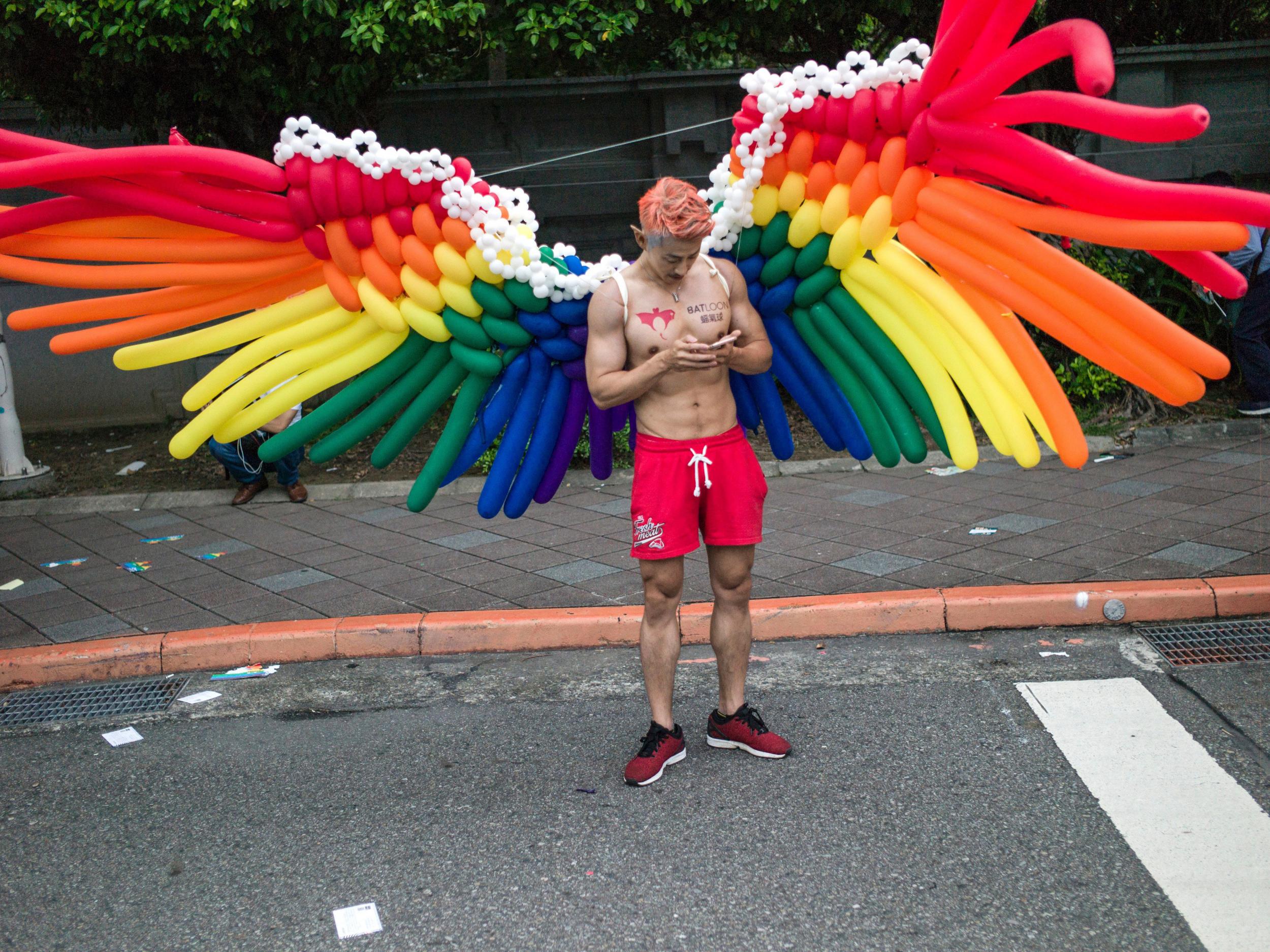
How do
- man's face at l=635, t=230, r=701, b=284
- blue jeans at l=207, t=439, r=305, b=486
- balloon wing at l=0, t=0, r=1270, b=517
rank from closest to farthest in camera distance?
1. balloon wing at l=0, t=0, r=1270, b=517
2. man's face at l=635, t=230, r=701, b=284
3. blue jeans at l=207, t=439, r=305, b=486

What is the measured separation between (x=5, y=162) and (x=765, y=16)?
6347 millimetres

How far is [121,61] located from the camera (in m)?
7.74

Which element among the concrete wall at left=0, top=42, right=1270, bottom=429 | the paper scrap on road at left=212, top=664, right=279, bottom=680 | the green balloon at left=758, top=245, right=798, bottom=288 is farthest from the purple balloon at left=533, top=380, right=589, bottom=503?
the concrete wall at left=0, top=42, right=1270, bottom=429

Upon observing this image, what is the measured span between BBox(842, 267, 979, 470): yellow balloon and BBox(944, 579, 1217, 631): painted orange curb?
1.71 m

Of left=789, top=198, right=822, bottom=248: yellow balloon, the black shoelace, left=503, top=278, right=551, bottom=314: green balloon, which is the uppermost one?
left=789, top=198, right=822, bottom=248: yellow balloon

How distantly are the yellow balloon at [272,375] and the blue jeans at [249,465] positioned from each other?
3.89 metres

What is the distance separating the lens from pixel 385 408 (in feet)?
12.4

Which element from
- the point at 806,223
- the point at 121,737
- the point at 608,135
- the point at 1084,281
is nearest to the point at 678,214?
the point at 806,223

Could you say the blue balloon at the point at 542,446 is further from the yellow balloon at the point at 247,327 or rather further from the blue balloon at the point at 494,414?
the yellow balloon at the point at 247,327

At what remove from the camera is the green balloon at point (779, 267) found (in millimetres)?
3461

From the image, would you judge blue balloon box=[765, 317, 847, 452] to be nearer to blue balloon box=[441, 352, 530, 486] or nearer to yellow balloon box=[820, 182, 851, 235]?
yellow balloon box=[820, 182, 851, 235]

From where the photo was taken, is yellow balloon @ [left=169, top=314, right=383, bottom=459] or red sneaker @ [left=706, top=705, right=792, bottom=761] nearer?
yellow balloon @ [left=169, top=314, right=383, bottom=459]

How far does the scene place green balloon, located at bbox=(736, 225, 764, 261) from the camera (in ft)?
11.3

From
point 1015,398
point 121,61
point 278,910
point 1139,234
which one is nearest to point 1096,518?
point 1015,398
